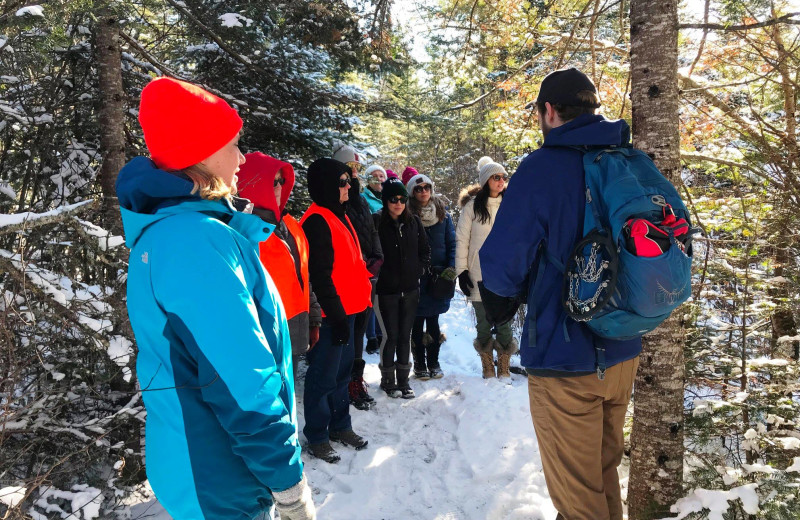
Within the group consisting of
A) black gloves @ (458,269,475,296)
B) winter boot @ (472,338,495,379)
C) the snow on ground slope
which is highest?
black gloves @ (458,269,475,296)

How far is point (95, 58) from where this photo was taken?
203 inches

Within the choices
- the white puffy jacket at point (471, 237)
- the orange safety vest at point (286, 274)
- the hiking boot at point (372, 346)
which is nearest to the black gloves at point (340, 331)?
the orange safety vest at point (286, 274)

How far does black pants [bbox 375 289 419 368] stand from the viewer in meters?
5.92

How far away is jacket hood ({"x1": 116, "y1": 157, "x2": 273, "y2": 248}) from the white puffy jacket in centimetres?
463

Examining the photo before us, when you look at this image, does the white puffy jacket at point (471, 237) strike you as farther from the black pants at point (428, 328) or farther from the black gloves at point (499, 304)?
the black gloves at point (499, 304)

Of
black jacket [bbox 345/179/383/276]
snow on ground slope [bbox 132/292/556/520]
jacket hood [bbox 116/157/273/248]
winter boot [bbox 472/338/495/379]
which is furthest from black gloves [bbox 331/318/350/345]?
jacket hood [bbox 116/157/273/248]

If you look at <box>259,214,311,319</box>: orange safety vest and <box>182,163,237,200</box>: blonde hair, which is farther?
<box>259,214,311,319</box>: orange safety vest

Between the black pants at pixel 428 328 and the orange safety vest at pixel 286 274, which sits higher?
the orange safety vest at pixel 286 274

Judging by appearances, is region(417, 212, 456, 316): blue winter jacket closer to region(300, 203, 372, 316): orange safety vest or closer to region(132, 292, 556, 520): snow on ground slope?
region(132, 292, 556, 520): snow on ground slope

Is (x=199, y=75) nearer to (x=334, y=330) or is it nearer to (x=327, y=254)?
(x=327, y=254)

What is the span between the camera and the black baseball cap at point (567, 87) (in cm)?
253

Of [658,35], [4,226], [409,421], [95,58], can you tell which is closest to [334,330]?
[409,421]

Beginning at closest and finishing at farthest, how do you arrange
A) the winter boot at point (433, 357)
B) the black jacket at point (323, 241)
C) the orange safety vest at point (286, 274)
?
the orange safety vest at point (286, 274) → the black jacket at point (323, 241) → the winter boot at point (433, 357)

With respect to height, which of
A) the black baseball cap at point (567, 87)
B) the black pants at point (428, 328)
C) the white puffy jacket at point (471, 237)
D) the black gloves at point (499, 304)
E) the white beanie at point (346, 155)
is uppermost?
the white beanie at point (346, 155)
